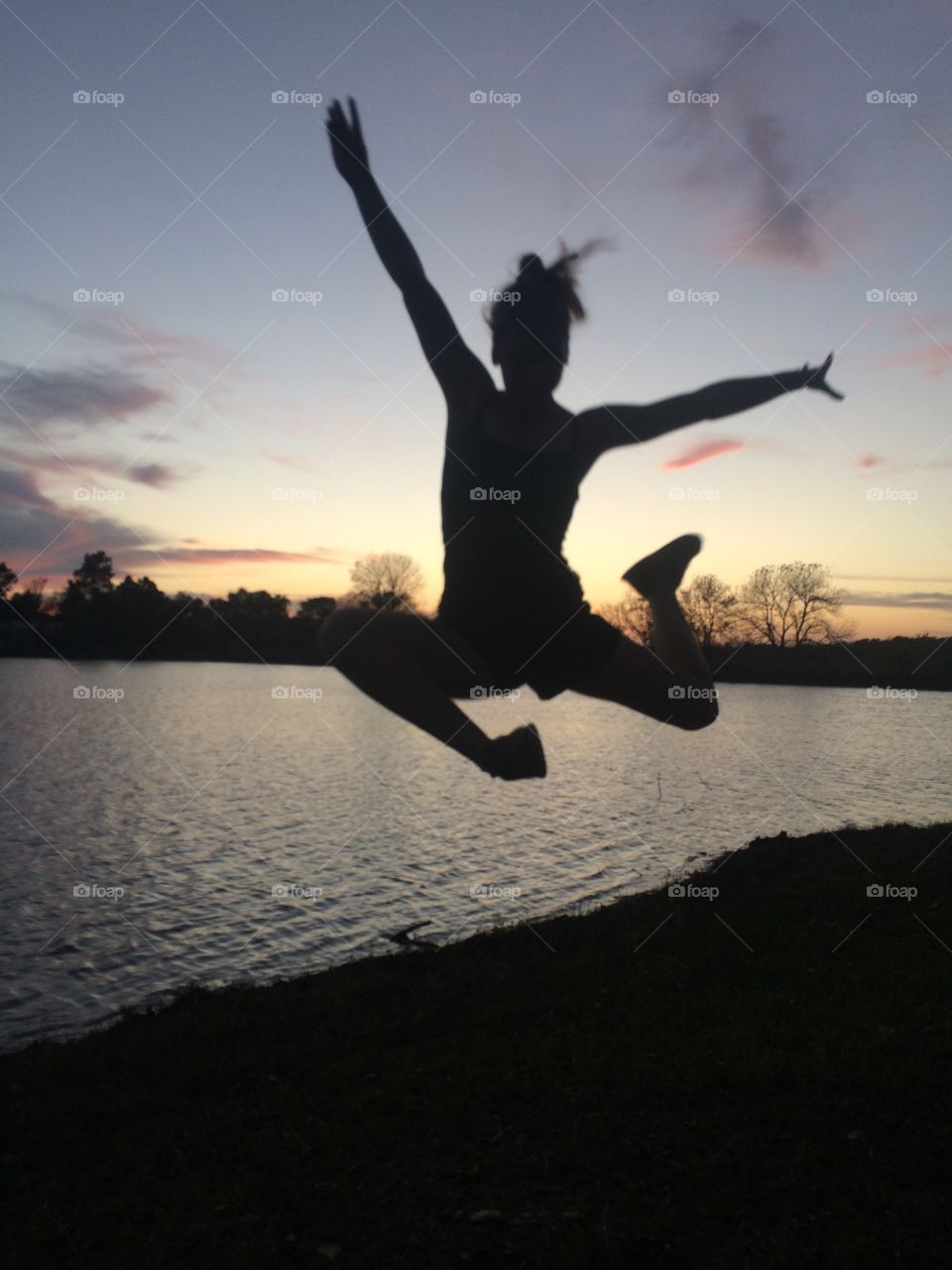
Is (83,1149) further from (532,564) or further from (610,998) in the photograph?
(532,564)

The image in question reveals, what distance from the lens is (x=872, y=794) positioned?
29.9 meters

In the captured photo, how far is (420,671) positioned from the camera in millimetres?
2594

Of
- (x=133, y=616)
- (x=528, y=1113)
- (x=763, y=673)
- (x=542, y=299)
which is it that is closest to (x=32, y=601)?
(x=133, y=616)

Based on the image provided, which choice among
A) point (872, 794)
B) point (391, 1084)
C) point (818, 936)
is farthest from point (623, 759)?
point (391, 1084)

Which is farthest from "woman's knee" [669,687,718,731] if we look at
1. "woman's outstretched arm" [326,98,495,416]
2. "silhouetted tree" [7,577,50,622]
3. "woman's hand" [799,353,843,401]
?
"silhouetted tree" [7,577,50,622]

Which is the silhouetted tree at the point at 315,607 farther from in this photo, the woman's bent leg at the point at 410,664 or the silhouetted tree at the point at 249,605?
the woman's bent leg at the point at 410,664

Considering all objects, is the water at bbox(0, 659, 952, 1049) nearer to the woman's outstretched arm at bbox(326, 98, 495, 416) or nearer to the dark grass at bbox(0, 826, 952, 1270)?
the dark grass at bbox(0, 826, 952, 1270)

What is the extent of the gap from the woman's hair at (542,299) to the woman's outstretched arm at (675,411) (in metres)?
0.27

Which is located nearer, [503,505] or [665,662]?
[503,505]

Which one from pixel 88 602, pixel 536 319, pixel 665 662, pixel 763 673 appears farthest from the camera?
pixel 763 673

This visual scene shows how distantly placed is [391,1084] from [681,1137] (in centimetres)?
301

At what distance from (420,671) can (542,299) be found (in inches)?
42.7

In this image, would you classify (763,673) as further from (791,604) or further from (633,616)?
(633,616)

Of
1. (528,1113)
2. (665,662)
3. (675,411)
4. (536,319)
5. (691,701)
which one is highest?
(536,319)
